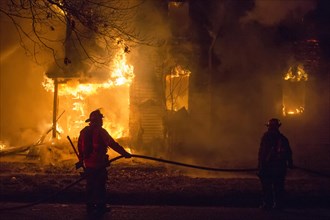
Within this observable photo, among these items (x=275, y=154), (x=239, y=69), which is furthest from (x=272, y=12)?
(x=275, y=154)

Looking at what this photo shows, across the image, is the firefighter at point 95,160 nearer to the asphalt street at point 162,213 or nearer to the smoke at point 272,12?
the asphalt street at point 162,213

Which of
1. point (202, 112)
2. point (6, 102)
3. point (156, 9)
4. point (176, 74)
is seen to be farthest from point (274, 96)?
point (6, 102)

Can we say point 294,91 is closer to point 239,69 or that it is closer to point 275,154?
point 239,69

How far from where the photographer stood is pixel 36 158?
Result: 43.1ft

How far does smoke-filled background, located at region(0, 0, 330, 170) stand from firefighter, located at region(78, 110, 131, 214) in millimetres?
8349

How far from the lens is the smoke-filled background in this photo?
1508 centimetres

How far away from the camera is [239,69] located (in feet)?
52.7

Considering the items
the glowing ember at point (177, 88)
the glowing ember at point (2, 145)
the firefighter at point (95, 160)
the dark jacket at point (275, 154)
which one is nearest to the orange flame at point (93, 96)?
the glowing ember at point (177, 88)

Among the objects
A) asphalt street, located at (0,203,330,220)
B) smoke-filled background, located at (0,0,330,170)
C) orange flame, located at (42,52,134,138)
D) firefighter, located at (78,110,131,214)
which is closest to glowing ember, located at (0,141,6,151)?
orange flame, located at (42,52,134,138)

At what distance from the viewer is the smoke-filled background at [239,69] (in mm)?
15078

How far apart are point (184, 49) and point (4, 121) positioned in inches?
368

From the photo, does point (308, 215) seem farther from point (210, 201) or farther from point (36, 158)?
point (36, 158)

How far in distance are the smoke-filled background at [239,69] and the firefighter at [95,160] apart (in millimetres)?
8349

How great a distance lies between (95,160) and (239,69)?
10651 mm
